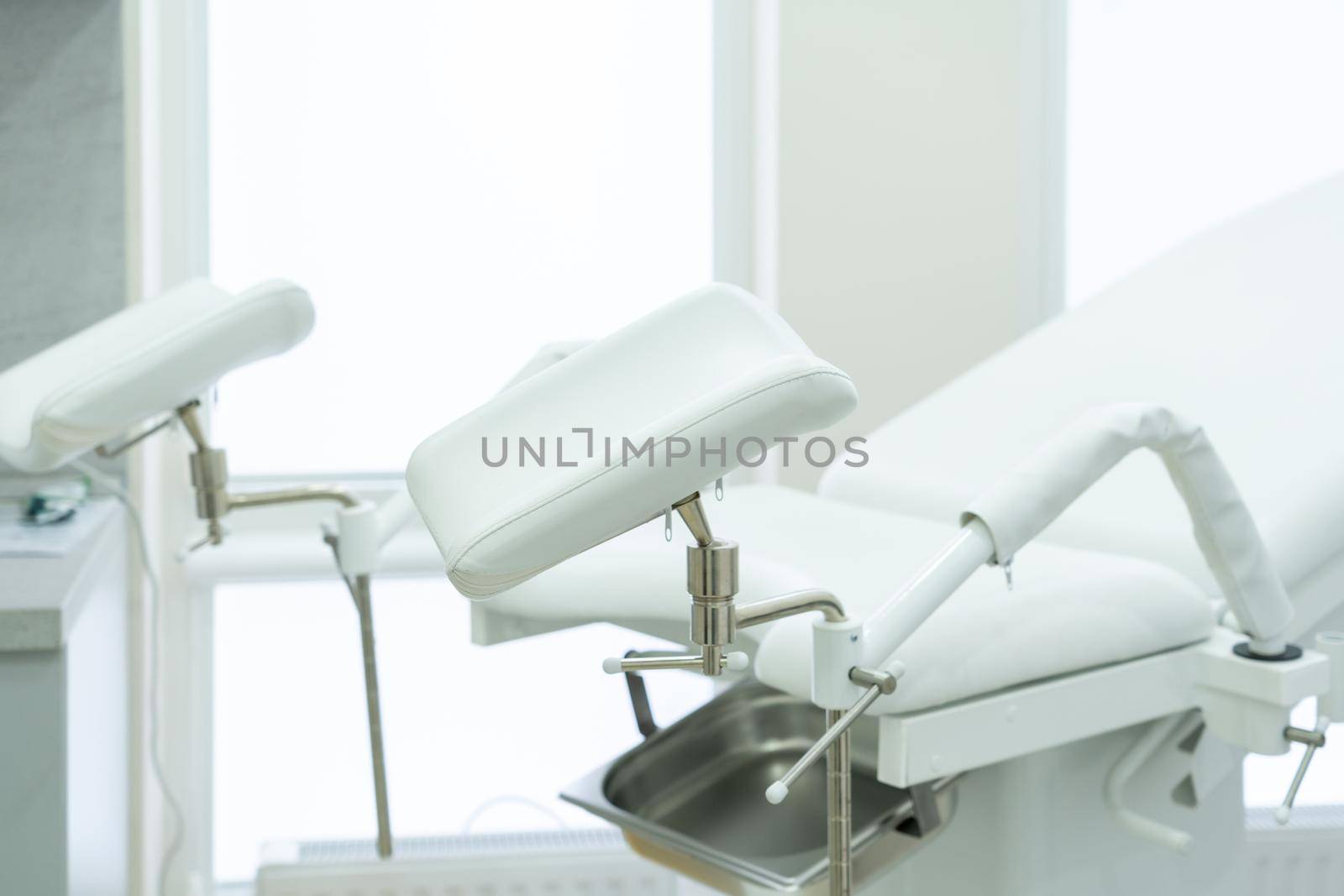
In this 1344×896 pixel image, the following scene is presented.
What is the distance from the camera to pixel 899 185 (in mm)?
2137

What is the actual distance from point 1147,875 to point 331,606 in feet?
4.76

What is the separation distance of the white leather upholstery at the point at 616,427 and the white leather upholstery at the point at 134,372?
39 cm

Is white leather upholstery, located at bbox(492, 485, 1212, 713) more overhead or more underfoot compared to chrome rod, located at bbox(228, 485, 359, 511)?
more underfoot

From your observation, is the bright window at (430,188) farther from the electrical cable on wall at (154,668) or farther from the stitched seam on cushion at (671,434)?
the stitched seam on cushion at (671,434)

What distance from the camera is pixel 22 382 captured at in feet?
3.92

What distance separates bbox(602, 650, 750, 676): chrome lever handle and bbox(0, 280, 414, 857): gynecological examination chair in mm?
520

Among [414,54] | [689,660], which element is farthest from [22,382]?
[414,54]

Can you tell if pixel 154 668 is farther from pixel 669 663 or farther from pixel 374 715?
pixel 669 663

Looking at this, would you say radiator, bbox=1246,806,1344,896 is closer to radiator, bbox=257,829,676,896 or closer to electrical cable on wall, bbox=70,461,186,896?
radiator, bbox=257,829,676,896

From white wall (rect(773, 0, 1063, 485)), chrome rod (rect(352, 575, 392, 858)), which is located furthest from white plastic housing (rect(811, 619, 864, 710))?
white wall (rect(773, 0, 1063, 485))

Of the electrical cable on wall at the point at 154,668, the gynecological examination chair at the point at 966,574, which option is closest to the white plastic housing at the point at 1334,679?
the gynecological examination chair at the point at 966,574

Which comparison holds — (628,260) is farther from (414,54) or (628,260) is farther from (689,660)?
(689,660)

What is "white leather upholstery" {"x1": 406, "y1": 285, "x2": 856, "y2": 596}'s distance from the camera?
689mm

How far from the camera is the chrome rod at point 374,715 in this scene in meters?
1.29
